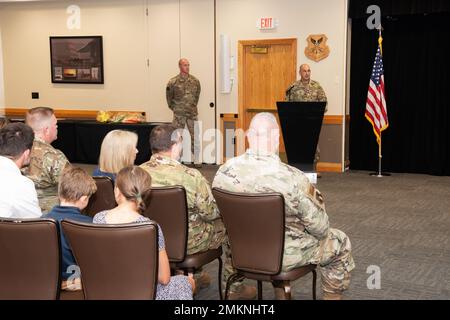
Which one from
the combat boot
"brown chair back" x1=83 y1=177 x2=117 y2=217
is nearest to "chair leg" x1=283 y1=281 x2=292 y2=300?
the combat boot

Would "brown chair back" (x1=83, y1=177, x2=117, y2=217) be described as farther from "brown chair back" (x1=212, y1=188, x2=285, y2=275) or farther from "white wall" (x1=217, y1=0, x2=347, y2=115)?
"white wall" (x1=217, y1=0, x2=347, y2=115)

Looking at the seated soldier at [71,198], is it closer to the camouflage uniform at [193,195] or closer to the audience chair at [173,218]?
the audience chair at [173,218]

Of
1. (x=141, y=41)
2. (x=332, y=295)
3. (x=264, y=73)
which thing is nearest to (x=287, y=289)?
(x=332, y=295)

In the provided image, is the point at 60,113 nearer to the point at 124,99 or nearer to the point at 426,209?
the point at 124,99

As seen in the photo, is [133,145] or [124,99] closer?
[133,145]

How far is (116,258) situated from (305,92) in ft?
22.0

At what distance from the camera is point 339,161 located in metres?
9.31

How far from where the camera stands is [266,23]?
9570 millimetres

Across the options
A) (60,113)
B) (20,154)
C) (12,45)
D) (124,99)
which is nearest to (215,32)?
(124,99)

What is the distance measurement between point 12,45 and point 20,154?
9566 millimetres

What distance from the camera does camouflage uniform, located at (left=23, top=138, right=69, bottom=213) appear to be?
12.5 feet

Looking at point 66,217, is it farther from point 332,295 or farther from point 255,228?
point 332,295

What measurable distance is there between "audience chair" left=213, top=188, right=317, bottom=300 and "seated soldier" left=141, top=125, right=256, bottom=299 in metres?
0.29
